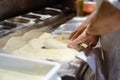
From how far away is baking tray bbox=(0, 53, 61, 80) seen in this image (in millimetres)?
562

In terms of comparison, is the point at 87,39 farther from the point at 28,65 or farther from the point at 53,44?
the point at 28,65

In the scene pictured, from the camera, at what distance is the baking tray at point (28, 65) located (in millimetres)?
562

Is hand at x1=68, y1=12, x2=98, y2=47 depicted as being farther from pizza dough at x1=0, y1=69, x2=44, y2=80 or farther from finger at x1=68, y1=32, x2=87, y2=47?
pizza dough at x1=0, y1=69, x2=44, y2=80

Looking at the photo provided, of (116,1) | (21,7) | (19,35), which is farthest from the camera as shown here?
(21,7)

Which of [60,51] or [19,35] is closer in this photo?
[60,51]

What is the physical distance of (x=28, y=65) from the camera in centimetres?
58

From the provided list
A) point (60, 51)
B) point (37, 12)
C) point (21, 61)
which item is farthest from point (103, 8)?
point (37, 12)

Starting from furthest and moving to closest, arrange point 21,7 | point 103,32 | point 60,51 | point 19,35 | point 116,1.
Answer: point 21,7 → point 19,35 → point 60,51 → point 103,32 → point 116,1

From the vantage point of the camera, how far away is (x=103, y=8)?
1.81 feet

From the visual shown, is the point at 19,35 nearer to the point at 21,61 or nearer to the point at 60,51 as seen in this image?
the point at 60,51

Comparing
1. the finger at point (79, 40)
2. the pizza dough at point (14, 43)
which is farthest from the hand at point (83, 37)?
the pizza dough at point (14, 43)

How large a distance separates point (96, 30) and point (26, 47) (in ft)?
1.21

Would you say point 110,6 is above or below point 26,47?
below

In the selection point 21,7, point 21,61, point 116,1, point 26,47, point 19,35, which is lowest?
point 21,61
